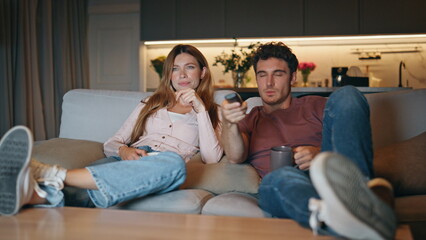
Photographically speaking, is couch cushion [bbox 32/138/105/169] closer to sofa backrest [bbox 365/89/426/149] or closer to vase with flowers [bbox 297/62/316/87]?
sofa backrest [bbox 365/89/426/149]

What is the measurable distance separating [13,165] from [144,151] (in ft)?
Result: 2.27

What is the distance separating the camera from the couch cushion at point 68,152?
1.98 metres

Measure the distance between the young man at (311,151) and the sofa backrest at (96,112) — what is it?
1.51 feet

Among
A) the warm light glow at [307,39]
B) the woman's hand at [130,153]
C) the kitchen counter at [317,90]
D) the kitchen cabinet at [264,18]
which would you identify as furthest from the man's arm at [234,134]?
the warm light glow at [307,39]

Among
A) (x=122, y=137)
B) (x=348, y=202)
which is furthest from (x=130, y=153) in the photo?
(x=348, y=202)

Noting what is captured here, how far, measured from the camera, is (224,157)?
7.18 feet

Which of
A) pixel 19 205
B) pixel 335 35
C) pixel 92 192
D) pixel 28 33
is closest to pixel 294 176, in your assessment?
pixel 92 192

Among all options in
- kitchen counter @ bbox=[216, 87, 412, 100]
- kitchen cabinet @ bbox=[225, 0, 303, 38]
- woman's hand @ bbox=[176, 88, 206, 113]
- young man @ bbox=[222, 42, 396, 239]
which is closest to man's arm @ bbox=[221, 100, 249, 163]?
young man @ bbox=[222, 42, 396, 239]

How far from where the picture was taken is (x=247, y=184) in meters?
1.92

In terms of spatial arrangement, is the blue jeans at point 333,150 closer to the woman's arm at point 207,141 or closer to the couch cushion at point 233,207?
the couch cushion at point 233,207

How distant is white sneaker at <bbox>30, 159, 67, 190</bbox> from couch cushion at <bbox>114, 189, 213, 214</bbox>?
0.27 meters

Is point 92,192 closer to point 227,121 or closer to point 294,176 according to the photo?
point 227,121

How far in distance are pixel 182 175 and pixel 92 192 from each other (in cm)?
35

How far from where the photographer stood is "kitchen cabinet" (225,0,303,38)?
550 cm
